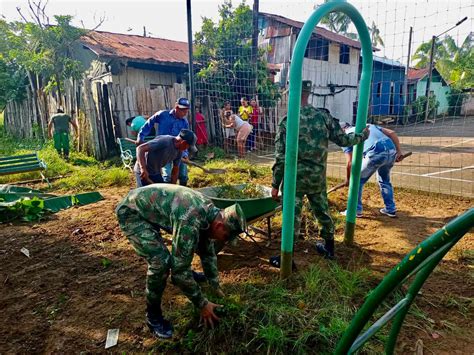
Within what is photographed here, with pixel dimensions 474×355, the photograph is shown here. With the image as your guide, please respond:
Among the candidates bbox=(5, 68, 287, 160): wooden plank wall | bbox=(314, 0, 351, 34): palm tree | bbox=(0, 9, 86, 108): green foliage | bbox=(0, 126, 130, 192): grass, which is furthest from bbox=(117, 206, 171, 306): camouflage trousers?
bbox=(314, 0, 351, 34): palm tree

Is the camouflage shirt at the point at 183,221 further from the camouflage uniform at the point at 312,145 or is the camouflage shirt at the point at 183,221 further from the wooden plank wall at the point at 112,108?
the wooden plank wall at the point at 112,108

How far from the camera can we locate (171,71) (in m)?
14.7

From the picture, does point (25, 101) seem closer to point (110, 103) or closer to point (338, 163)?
point (110, 103)

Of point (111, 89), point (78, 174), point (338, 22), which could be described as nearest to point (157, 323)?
point (78, 174)

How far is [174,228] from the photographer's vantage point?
7.25ft

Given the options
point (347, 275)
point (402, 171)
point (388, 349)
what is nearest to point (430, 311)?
point (347, 275)

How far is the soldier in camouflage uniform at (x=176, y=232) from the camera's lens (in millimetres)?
2154

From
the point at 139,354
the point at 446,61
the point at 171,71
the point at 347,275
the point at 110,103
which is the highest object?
the point at 446,61

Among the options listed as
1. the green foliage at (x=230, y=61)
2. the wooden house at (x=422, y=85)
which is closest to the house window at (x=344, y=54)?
the wooden house at (x=422, y=85)

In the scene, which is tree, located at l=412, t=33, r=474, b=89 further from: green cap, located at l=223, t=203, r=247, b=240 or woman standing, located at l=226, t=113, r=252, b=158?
green cap, located at l=223, t=203, r=247, b=240

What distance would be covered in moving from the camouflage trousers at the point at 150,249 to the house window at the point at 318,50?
16.8 metres

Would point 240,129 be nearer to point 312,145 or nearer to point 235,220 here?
point 312,145

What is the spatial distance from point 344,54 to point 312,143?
17601 mm

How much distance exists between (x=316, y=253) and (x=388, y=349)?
1.84m
